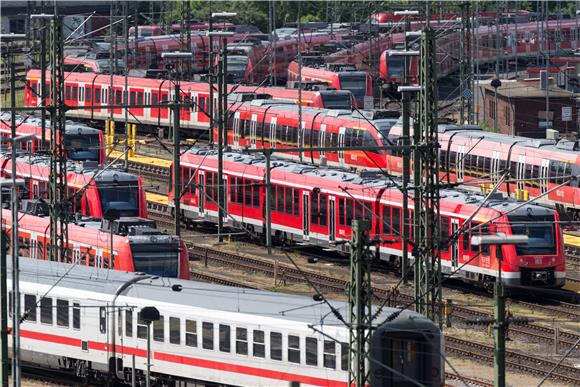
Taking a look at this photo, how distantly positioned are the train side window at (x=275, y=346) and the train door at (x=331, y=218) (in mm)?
18278

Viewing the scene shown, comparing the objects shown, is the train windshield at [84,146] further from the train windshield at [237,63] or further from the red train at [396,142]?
the train windshield at [237,63]

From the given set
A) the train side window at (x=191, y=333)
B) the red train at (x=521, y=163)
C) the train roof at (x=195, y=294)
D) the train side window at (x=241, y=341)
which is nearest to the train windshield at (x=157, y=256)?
the train roof at (x=195, y=294)

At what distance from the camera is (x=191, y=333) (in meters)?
36.3

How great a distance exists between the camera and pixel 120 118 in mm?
85062

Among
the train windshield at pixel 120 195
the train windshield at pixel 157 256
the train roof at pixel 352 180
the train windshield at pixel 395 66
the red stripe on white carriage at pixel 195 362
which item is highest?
the train windshield at pixel 395 66

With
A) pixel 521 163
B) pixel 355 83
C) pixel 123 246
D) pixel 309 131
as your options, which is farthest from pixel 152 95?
pixel 123 246

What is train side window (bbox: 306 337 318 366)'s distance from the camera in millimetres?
33750

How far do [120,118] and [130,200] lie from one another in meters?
32.2

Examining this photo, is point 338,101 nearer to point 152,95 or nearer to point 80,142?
point 152,95

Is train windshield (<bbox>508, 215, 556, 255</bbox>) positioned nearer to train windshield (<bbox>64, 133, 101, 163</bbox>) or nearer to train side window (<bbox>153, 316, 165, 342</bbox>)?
train side window (<bbox>153, 316, 165, 342</bbox>)

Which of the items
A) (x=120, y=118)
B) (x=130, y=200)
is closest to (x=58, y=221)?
(x=130, y=200)

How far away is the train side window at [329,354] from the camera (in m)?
33.3

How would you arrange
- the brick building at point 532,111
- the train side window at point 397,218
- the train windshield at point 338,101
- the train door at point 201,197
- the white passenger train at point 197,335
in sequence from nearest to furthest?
1. the white passenger train at point 197,335
2. the train side window at point 397,218
3. the train door at point 201,197
4. the train windshield at point 338,101
5. the brick building at point 532,111

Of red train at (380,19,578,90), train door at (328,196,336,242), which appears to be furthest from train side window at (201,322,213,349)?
red train at (380,19,578,90)
